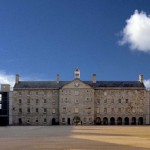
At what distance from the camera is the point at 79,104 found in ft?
348

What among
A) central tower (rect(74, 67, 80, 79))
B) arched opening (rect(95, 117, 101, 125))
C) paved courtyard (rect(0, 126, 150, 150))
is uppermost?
central tower (rect(74, 67, 80, 79))

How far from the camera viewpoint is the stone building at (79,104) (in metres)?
105

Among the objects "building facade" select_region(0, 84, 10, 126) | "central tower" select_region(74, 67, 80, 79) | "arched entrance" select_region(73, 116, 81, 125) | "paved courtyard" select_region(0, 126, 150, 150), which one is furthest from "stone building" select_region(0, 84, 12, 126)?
"paved courtyard" select_region(0, 126, 150, 150)

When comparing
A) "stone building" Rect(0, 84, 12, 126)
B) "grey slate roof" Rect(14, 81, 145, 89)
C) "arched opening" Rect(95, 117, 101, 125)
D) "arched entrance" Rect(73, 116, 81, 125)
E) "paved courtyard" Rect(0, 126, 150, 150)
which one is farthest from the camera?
"grey slate roof" Rect(14, 81, 145, 89)

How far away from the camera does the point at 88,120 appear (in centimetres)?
10500

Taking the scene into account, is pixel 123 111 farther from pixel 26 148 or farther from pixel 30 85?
pixel 26 148

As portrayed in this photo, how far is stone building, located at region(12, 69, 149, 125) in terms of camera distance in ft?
345

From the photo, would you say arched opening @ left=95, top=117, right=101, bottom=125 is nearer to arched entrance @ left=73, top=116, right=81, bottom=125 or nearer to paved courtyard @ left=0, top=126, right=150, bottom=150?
arched entrance @ left=73, top=116, right=81, bottom=125

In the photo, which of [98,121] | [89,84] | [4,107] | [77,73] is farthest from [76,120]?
[4,107]

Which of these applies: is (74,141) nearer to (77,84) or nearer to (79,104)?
(77,84)

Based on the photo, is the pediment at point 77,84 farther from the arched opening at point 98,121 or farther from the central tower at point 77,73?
the arched opening at point 98,121

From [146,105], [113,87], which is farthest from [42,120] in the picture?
[146,105]

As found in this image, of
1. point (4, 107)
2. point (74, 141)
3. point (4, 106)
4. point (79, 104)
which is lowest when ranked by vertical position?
point (74, 141)

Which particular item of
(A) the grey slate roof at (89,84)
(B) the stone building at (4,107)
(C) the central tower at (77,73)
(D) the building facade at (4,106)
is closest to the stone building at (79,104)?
(A) the grey slate roof at (89,84)
